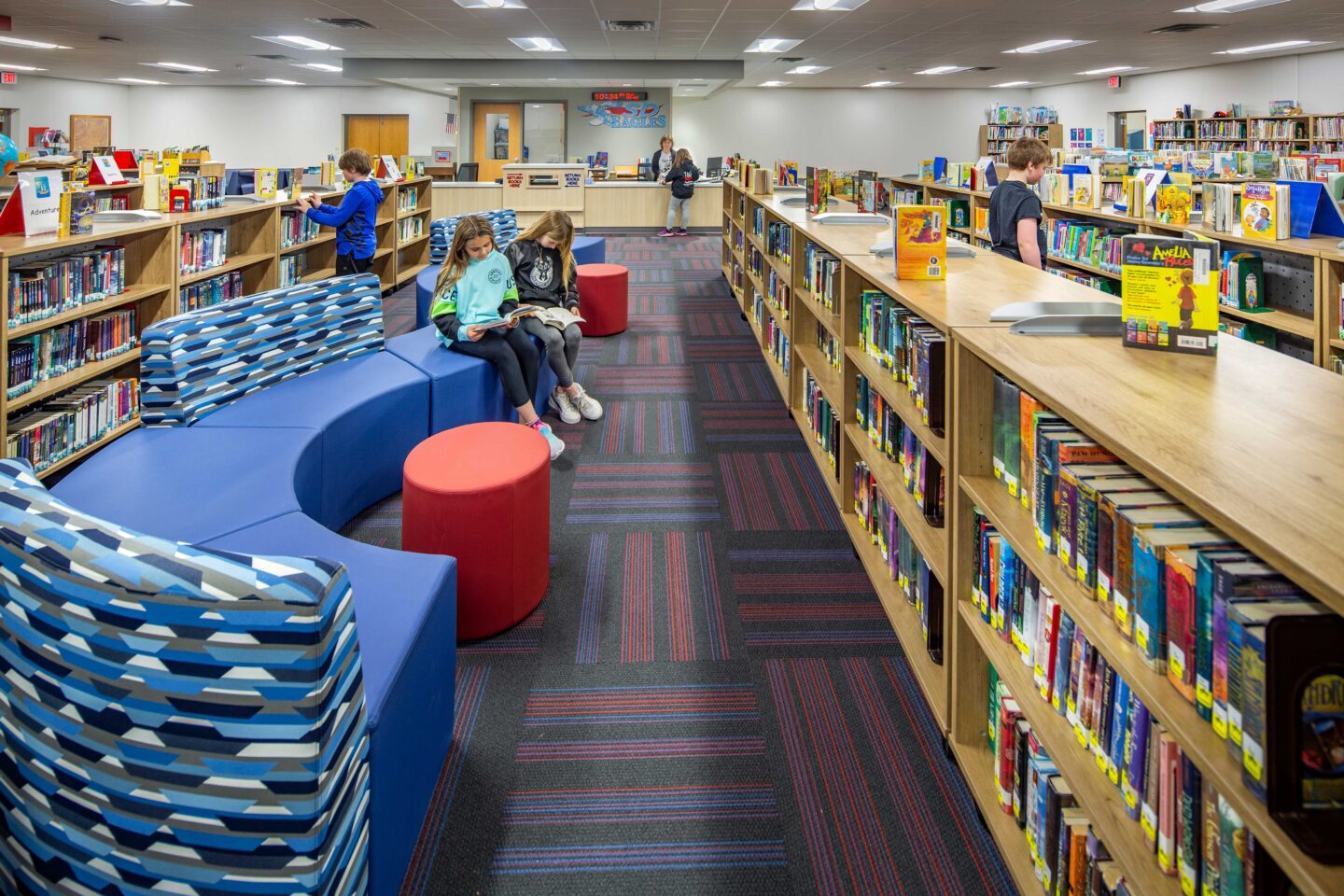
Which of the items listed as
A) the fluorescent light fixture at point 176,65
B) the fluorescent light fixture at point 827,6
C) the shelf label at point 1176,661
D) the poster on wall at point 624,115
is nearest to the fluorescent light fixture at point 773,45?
the fluorescent light fixture at point 827,6

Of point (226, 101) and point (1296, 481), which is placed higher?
point (226, 101)

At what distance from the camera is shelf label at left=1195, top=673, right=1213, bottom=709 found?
3.89 feet

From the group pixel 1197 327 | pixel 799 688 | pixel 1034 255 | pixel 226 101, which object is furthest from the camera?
pixel 226 101

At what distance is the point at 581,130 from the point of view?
17031 millimetres

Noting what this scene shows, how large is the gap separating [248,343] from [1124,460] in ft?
11.0

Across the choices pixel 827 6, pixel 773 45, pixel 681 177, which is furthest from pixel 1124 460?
pixel 681 177

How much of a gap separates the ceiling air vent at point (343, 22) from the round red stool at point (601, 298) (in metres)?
5.21

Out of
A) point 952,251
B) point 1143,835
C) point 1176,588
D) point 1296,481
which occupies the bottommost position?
point 1143,835

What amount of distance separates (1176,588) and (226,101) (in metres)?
21.7

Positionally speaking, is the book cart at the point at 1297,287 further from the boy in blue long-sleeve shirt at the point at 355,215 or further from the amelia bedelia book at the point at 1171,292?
the boy in blue long-sleeve shirt at the point at 355,215

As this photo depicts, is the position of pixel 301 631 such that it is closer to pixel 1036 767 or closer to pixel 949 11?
pixel 1036 767

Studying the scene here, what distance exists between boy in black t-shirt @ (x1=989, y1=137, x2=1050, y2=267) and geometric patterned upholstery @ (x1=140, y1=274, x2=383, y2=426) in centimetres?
331

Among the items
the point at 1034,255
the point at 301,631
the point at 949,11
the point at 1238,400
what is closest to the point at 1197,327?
the point at 1238,400

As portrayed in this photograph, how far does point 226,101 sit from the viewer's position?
62.4ft
